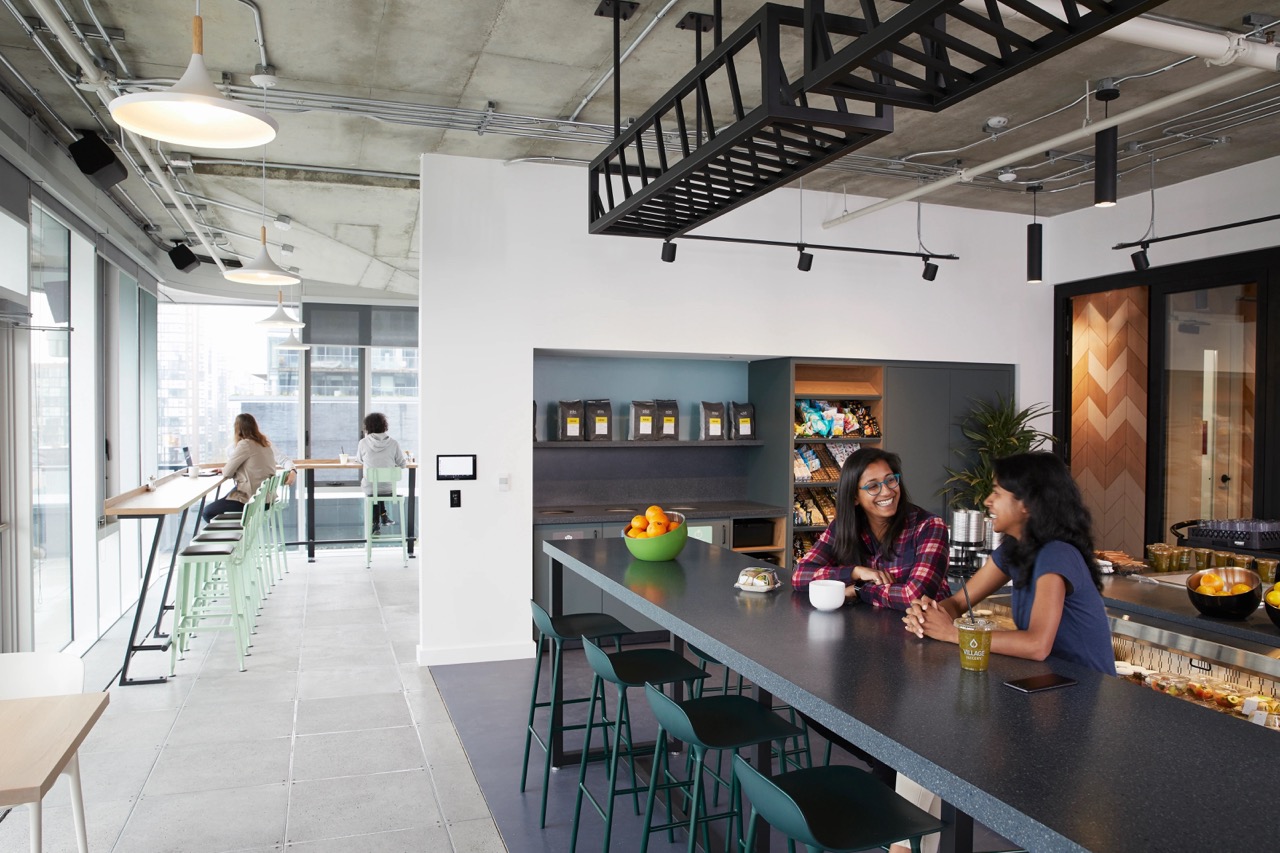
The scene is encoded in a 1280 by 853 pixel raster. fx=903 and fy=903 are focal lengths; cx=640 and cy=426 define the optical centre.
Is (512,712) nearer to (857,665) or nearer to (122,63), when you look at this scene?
(857,665)

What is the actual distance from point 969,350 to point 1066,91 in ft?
8.27

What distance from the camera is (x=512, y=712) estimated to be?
4715 millimetres

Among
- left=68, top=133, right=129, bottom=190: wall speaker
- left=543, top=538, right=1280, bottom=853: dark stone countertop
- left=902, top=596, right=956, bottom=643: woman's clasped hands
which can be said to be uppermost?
left=68, top=133, right=129, bottom=190: wall speaker

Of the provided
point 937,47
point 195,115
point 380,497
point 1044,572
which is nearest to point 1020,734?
point 1044,572

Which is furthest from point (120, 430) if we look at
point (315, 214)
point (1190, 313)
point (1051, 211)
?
point (1190, 313)

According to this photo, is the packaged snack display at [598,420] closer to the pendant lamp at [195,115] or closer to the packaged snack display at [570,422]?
the packaged snack display at [570,422]

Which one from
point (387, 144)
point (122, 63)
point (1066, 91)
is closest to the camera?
point (122, 63)

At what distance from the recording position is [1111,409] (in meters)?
7.35

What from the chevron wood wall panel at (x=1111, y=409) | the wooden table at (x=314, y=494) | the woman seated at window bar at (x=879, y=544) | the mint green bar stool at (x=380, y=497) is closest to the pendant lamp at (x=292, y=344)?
the wooden table at (x=314, y=494)

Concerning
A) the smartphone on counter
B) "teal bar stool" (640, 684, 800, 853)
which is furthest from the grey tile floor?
the smartphone on counter

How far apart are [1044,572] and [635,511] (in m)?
3.93

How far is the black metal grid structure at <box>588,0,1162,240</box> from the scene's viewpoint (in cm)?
171

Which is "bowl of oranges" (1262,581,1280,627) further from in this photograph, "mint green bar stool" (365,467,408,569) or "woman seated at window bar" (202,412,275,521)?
"mint green bar stool" (365,467,408,569)

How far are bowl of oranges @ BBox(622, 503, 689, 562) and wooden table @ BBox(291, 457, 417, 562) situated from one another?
612 centimetres
